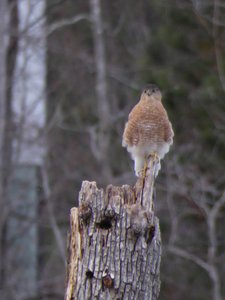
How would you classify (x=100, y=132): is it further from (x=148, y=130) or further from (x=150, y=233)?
(x=150, y=233)

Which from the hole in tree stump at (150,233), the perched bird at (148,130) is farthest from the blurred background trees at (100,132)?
the hole in tree stump at (150,233)

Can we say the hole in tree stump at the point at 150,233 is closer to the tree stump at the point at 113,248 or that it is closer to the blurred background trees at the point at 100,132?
the tree stump at the point at 113,248

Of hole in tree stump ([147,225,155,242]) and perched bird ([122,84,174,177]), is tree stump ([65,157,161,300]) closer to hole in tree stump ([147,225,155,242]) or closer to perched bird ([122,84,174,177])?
hole in tree stump ([147,225,155,242])

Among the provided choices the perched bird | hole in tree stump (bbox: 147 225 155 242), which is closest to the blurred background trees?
the perched bird

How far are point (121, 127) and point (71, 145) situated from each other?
3.36 meters

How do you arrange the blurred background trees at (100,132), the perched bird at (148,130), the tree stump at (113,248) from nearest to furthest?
the tree stump at (113,248)
the perched bird at (148,130)
the blurred background trees at (100,132)

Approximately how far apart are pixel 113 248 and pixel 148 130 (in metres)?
2.48

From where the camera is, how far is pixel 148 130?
845 cm

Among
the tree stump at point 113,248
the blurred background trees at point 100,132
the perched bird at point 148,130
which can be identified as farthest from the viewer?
the blurred background trees at point 100,132

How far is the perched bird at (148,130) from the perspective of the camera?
843 cm

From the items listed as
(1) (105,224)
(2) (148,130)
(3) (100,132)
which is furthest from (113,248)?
(3) (100,132)

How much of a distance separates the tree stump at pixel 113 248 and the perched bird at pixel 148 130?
224 centimetres

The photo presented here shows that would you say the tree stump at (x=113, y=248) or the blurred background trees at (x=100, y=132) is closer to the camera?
the tree stump at (x=113, y=248)

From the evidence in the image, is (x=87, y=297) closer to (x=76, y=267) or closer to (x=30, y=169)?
(x=76, y=267)
